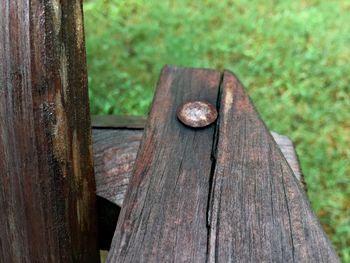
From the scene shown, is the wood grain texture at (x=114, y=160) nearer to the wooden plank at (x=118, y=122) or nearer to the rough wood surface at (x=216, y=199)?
the wooden plank at (x=118, y=122)

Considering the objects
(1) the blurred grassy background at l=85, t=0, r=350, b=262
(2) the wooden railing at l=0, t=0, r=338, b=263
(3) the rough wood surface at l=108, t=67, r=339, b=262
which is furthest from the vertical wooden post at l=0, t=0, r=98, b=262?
(1) the blurred grassy background at l=85, t=0, r=350, b=262

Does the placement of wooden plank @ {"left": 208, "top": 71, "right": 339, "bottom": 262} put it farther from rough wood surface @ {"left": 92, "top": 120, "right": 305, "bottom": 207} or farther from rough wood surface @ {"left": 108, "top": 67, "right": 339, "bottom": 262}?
rough wood surface @ {"left": 92, "top": 120, "right": 305, "bottom": 207}

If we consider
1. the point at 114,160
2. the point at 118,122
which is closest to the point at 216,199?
the point at 114,160

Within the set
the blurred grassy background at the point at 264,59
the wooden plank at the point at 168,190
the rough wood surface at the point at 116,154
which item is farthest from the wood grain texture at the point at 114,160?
the blurred grassy background at the point at 264,59

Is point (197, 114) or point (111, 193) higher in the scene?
point (197, 114)

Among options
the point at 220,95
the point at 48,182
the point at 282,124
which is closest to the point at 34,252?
the point at 48,182

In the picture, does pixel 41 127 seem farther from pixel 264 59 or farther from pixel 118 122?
pixel 264 59

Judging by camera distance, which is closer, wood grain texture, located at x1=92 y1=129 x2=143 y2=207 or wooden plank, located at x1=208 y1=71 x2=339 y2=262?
wooden plank, located at x1=208 y1=71 x2=339 y2=262
